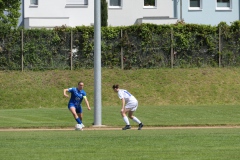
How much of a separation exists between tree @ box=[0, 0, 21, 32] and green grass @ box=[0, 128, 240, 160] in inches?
958

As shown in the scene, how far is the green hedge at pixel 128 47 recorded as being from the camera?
47.8 m

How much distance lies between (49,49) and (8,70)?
2.85 m

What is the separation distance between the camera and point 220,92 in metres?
44.6

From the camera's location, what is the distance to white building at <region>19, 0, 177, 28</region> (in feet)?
190

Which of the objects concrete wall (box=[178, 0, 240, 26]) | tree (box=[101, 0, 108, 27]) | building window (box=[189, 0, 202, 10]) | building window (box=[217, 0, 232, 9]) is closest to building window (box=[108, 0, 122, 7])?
tree (box=[101, 0, 108, 27])

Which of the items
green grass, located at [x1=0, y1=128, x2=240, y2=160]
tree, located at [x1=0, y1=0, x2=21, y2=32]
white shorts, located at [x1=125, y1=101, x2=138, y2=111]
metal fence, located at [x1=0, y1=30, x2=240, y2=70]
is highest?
tree, located at [x1=0, y1=0, x2=21, y2=32]

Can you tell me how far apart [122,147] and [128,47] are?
96.3 ft

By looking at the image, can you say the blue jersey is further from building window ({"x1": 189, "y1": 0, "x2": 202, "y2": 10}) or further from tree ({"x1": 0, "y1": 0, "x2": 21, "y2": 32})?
building window ({"x1": 189, "y1": 0, "x2": 202, "y2": 10})

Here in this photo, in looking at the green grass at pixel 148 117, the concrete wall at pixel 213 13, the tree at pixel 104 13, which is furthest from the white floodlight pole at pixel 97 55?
the concrete wall at pixel 213 13

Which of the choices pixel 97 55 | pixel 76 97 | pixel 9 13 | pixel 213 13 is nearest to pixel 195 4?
pixel 213 13

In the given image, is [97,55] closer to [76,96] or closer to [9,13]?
[76,96]

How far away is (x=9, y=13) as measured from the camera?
4947 centimetres

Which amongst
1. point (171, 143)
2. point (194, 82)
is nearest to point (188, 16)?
point (194, 82)

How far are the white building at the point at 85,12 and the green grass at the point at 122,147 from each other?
34676 millimetres
